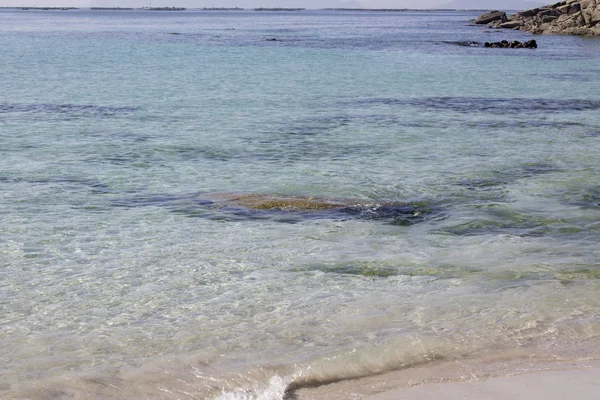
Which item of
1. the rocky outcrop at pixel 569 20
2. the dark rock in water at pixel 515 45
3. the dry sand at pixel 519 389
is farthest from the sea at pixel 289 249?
the rocky outcrop at pixel 569 20

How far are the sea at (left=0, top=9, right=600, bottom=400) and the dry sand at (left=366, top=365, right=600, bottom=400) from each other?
0.18 meters

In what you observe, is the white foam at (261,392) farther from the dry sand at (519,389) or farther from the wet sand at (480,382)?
the dry sand at (519,389)

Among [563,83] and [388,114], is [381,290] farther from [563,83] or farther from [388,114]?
[563,83]

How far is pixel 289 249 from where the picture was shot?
30.8 feet

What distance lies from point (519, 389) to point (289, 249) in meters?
4.27

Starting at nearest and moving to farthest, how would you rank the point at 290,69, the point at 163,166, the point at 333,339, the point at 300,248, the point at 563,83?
1. the point at 333,339
2. the point at 300,248
3. the point at 163,166
4. the point at 563,83
5. the point at 290,69

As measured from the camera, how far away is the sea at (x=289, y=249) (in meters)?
6.28

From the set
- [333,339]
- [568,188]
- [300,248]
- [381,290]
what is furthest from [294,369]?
[568,188]

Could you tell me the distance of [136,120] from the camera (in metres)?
20.4

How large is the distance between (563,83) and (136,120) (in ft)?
62.6

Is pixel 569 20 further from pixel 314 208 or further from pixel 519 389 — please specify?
pixel 519 389

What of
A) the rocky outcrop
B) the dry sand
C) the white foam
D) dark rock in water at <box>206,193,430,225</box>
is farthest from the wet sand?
the rocky outcrop

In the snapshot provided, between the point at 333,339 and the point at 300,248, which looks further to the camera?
the point at 300,248

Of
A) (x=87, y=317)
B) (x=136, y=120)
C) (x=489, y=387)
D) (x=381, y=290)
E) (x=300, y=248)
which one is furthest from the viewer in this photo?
(x=136, y=120)
